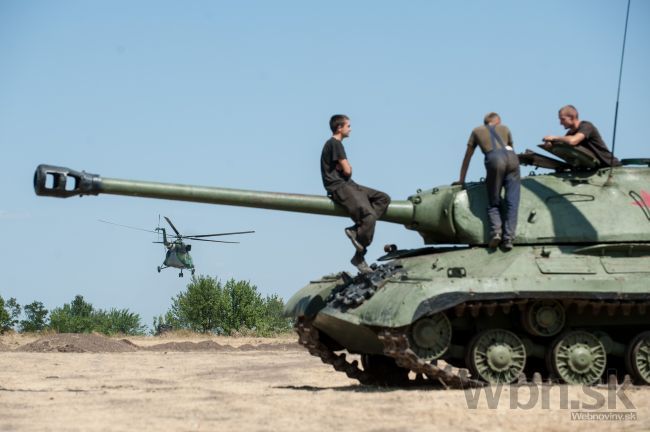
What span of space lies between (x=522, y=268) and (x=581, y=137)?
2.52m

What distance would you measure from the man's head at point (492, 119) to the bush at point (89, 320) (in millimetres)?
25273

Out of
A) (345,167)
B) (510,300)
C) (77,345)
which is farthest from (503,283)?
(77,345)

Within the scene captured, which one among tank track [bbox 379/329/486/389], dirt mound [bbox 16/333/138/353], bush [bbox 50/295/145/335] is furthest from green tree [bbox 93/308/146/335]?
tank track [bbox 379/329/486/389]

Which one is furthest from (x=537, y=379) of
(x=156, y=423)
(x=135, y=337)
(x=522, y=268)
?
(x=135, y=337)

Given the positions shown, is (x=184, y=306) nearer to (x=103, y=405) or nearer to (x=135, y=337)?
(x=135, y=337)

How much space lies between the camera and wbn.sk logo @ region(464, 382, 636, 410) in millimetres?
11875

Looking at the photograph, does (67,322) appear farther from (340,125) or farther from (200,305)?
(340,125)

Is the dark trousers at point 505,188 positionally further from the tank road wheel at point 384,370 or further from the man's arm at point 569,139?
the tank road wheel at point 384,370

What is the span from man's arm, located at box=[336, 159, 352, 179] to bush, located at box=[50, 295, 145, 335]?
81.2ft

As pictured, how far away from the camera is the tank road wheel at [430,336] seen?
43.3ft

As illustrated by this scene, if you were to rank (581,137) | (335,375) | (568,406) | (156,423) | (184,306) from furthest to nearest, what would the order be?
(184,306), (335,375), (581,137), (568,406), (156,423)

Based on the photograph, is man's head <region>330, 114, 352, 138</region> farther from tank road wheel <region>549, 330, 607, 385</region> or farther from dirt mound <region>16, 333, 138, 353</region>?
dirt mound <region>16, 333, 138, 353</region>

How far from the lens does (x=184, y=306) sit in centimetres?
3856

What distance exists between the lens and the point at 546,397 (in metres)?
12.4
